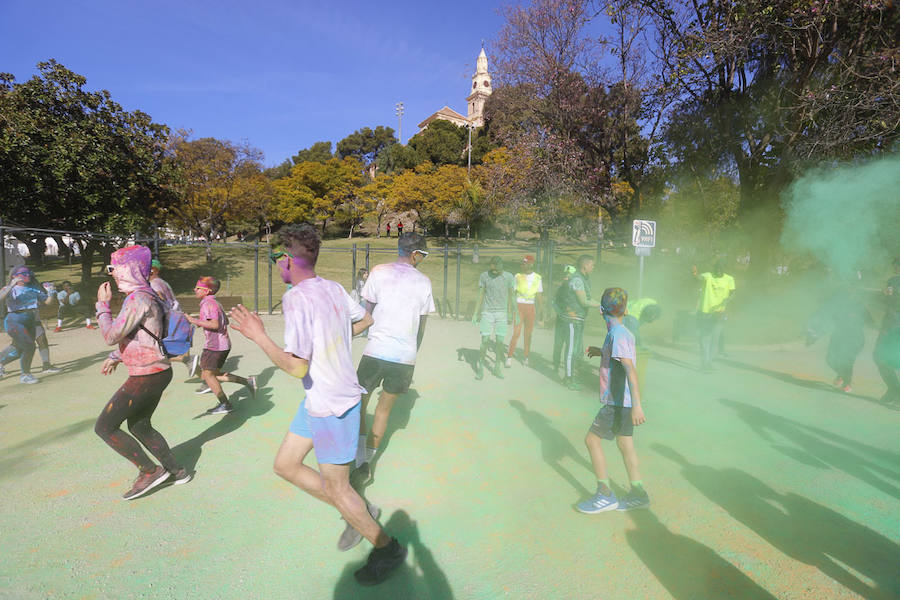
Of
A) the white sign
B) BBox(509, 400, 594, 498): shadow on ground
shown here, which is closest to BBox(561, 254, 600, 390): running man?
BBox(509, 400, 594, 498): shadow on ground

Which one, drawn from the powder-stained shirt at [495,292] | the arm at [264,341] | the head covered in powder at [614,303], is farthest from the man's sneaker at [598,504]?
the powder-stained shirt at [495,292]

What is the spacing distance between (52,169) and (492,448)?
56.0 ft

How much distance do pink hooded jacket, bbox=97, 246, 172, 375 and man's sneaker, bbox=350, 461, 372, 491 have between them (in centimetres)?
164

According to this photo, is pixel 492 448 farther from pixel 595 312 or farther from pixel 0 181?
pixel 0 181

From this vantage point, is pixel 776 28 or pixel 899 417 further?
pixel 776 28

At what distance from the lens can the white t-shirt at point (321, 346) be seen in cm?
231

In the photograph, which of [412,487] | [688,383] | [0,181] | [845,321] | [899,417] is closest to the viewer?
[412,487]

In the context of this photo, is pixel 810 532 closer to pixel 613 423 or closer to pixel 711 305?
pixel 613 423

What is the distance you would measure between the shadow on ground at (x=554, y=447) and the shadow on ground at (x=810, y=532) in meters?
0.93

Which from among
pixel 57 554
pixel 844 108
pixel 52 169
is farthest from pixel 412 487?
pixel 52 169

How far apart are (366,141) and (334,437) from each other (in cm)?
7401

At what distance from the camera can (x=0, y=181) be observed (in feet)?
44.7

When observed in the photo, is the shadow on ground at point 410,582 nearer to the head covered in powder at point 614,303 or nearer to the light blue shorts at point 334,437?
the light blue shorts at point 334,437

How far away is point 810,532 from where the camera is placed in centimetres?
308
